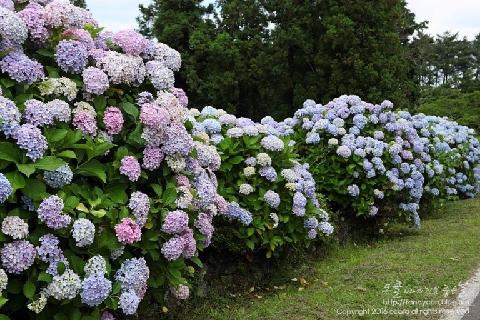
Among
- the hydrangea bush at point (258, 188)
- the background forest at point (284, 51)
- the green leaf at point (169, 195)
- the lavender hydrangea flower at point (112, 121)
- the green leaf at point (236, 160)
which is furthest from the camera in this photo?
the background forest at point (284, 51)

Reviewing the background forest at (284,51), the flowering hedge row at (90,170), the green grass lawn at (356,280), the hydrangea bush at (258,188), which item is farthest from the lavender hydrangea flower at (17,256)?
the background forest at (284,51)

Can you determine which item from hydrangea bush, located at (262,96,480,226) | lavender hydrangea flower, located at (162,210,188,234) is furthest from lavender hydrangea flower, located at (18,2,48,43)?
hydrangea bush, located at (262,96,480,226)

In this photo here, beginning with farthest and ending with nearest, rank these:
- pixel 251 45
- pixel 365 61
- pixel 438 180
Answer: pixel 251 45 < pixel 365 61 < pixel 438 180

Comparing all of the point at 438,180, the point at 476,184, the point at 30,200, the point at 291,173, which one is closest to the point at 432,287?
the point at 291,173

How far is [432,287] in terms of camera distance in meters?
5.14

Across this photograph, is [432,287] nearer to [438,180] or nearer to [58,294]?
[58,294]

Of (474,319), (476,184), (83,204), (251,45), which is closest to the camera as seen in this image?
(83,204)

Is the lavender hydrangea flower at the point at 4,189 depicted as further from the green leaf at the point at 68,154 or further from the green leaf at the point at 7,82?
the green leaf at the point at 7,82

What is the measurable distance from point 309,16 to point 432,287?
14853 millimetres

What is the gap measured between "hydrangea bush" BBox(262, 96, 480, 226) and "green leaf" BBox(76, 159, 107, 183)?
4375 mm

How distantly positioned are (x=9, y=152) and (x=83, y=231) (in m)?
0.48

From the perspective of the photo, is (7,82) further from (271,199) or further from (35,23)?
(271,199)

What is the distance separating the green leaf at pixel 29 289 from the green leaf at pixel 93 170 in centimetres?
57

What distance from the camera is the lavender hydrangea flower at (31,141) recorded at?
2564mm
